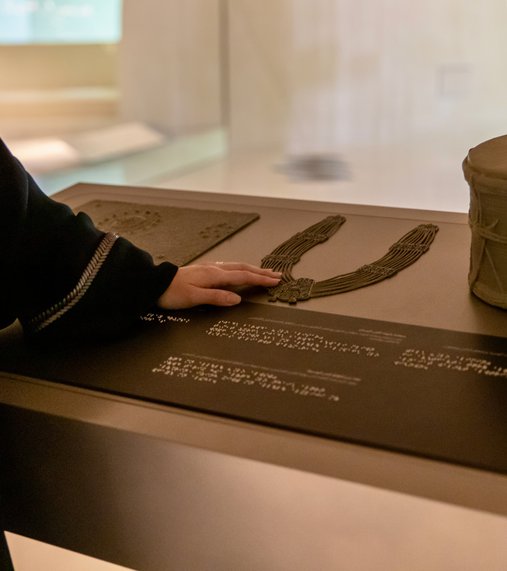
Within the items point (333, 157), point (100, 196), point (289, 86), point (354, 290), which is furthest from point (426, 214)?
point (289, 86)

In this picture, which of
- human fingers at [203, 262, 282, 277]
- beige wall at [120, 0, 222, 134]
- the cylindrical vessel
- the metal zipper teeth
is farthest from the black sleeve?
beige wall at [120, 0, 222, 134]

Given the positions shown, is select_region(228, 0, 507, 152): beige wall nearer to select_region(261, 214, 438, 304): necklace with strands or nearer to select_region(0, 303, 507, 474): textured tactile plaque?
select_region(261, 214, 438, 304): necklace with strands

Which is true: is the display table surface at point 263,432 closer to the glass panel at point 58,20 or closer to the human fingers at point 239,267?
the human fingers at point 239,267

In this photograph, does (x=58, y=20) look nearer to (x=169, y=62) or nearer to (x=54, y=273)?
(x=169, y=62)

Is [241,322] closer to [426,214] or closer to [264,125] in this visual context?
[426,214]

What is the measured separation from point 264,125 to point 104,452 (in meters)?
2.76

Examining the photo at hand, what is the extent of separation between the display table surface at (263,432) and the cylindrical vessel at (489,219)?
2cm

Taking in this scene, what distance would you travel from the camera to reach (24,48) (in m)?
3.09

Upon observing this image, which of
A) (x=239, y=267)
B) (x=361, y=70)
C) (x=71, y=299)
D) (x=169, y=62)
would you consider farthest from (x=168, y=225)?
(x=361, y=70)

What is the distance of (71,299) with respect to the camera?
2.74 feet

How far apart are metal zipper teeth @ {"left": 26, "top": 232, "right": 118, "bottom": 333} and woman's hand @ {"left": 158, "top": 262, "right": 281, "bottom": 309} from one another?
0.08 m

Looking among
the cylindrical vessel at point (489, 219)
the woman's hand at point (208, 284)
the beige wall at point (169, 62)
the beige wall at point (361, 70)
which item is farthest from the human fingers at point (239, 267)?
the beige wall at point (361, 70)

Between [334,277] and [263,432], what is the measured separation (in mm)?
363

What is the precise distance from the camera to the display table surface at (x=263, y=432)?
60 centimetres
